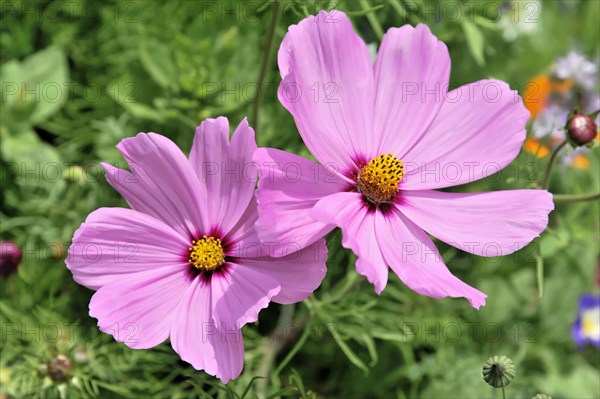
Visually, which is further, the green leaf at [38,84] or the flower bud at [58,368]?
the green leaf at [38,84]

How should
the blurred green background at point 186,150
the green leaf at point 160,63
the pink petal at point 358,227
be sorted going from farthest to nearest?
1. the green leaf at point 160,63
2. the blurred green background at point 186,150
3. the pink petal at point 358,227

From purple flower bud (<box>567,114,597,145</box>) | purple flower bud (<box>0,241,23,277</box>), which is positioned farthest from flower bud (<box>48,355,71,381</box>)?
purple flower bud (<box>567,114,597,145</box>)

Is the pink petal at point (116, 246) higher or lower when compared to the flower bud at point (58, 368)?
higher

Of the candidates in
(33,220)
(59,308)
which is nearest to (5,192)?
(33,220)

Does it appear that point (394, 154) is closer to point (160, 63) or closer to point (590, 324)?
point (160, 63)

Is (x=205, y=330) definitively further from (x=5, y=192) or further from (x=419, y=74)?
(x=5, y=192)

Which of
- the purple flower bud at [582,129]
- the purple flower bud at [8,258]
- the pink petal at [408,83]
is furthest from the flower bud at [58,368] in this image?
the purple flower bud at [582,129]

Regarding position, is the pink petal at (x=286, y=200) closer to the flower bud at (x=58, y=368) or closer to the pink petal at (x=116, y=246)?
the pink petal at (x=116, y=246)
